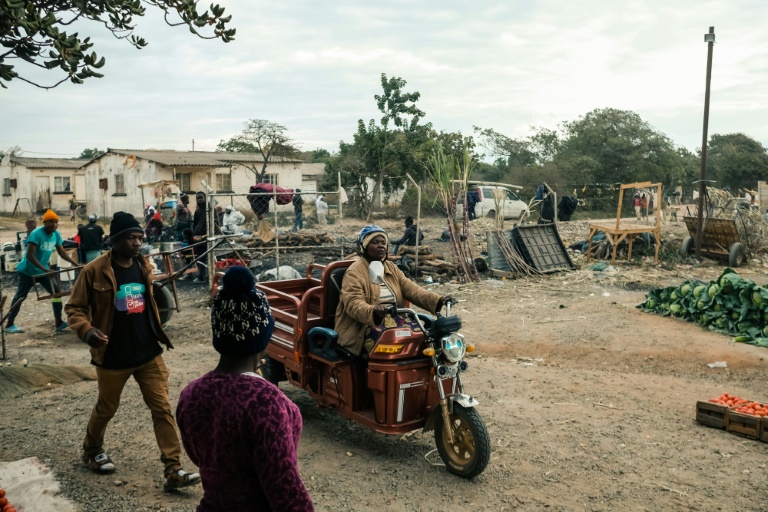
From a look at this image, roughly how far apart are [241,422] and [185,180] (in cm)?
3210

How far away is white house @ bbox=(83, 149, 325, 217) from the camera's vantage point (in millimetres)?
31609

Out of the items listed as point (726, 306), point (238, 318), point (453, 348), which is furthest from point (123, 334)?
point (726, 306)

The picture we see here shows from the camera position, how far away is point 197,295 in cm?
1241

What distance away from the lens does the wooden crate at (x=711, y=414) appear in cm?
570

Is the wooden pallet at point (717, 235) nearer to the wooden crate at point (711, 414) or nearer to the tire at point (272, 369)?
the wooden crate at point (711, 414)

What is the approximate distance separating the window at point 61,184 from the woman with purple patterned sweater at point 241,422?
44.0 m

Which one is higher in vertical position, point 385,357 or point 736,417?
point 385,357

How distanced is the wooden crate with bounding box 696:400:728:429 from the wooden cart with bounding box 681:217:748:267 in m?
12.1

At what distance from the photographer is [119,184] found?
3412cm

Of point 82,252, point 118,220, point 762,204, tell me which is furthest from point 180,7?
point 762,204

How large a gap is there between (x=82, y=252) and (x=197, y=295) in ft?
7.12

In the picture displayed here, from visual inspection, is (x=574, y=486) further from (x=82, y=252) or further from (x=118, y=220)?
(x=82, y=252)

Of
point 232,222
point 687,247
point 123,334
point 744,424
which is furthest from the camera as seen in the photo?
point 687,247

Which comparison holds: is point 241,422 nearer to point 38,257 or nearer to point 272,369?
point 272,369
